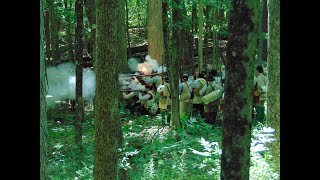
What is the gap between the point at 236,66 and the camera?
15.3 feet

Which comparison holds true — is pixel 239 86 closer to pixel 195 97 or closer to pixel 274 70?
pixel 274 70

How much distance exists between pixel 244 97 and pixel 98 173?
2.30m

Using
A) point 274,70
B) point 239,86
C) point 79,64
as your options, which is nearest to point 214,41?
point 79,64

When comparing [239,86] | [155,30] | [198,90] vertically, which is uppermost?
[155,30]

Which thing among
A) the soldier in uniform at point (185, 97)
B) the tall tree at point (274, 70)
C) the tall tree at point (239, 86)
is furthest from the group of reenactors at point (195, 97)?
the tall tree at point (239, 86)

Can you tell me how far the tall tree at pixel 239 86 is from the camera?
464 cm

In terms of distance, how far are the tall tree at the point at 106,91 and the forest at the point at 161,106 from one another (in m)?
0.01

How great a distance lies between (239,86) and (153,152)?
20.1ft

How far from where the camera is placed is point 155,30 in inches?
731

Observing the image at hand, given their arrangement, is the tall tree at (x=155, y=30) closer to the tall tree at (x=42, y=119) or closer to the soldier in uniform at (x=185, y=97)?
the soldier in uniform at (x=185, y=97)

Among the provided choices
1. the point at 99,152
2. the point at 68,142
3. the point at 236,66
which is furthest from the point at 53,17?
the point at 236,66

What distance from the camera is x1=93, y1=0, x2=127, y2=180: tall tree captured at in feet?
19.4

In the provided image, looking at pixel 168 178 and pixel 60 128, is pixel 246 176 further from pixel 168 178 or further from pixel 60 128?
pixel 60 128

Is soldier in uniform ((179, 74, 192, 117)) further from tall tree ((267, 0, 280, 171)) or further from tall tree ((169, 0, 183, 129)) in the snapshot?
tall tree ((267, 0, 280, 171))
